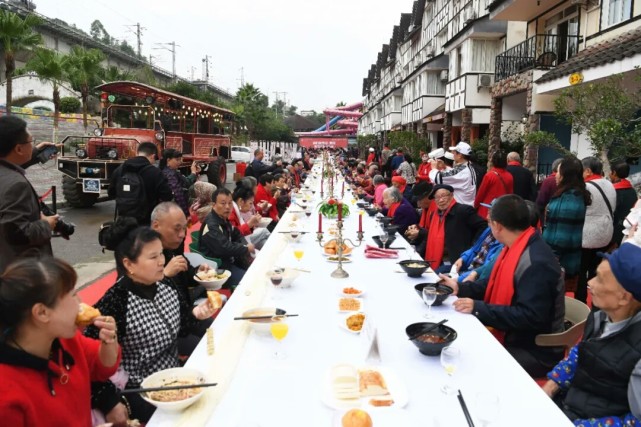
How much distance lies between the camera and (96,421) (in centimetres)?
224

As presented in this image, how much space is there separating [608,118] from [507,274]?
484 cm

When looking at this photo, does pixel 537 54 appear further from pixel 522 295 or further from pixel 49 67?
pixel 49 67

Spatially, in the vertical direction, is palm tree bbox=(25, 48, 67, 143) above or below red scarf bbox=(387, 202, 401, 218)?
above

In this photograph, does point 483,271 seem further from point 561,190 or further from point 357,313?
point 561,190

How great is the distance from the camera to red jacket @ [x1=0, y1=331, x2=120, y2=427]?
1.73m

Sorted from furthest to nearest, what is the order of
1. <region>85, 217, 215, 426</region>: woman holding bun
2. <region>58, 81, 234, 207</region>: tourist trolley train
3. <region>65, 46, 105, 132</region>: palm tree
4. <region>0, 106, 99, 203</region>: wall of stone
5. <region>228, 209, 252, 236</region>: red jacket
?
<region>65, 46, 105, 132</region>: palm tree → <region>0, 106, 99, 203</region>: wall of stone → <region>58, 81, 234, 207</region>: tourist trolley train → <region>228, 209, 252, 236</region>: red jacket → <region>85, 217, 215, 426</region>: woman holding bun

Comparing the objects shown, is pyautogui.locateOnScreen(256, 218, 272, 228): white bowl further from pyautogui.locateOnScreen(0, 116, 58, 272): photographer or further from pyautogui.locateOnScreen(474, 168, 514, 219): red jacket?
pyautogui.locateOnScreen(0, 116, 58, 272): photographer

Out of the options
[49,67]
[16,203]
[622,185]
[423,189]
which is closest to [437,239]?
[423,189]

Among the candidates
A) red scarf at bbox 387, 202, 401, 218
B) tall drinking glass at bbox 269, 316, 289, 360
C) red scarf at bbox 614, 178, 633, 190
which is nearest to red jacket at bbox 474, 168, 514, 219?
red scarf at bbox 387, 202, 401, 218

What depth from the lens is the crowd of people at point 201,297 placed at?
6.09ft

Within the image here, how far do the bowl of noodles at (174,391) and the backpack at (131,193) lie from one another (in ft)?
13.8

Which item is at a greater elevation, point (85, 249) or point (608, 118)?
point (608, 118)

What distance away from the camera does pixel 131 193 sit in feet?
19.5

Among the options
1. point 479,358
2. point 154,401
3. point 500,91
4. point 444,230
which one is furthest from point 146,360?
point 500,91
